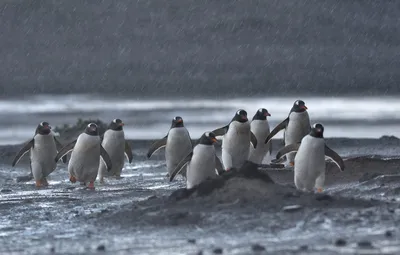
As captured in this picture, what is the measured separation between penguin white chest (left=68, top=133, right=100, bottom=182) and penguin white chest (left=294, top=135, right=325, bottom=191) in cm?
346

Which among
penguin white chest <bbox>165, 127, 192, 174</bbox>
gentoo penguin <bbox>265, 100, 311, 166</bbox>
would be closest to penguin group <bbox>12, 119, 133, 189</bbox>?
penguin white chest <bbox>165, 127, 192, 174</bbox>

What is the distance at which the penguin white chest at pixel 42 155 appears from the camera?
14039 millimetres

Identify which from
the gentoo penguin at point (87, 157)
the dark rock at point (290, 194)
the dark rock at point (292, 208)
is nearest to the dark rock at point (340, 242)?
the dark rock at point (292, 208)

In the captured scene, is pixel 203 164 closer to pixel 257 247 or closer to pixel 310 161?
pixel 310 161

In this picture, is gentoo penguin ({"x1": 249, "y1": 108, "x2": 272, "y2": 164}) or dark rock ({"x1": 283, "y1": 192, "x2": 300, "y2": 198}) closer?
dark rock ({"x1": 283, "y1": 192, "x2": 300, "y2": 198})

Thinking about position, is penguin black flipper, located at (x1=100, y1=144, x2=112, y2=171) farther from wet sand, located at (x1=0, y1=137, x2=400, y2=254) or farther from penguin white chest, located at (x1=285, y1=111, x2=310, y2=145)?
penguin white chest, located at (x1=285, y1=111, x2=310, y2=145)

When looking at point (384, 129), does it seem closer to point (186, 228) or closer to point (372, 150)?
point (372, 150)

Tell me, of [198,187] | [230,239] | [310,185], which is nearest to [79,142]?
[310,185]

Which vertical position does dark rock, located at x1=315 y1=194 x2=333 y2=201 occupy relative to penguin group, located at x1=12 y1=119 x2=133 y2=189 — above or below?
below

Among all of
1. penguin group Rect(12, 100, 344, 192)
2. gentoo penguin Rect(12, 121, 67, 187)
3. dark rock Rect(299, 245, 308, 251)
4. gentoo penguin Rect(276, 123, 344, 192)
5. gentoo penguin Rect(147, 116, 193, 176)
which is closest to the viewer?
dark rock Rect(299, 245, 308, 251)

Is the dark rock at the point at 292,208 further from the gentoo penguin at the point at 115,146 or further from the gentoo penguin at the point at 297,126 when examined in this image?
the gentoo penguin at the point at 115,146

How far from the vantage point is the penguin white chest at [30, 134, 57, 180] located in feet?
46.1

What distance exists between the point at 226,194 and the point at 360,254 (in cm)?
273

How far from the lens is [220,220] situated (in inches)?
314
